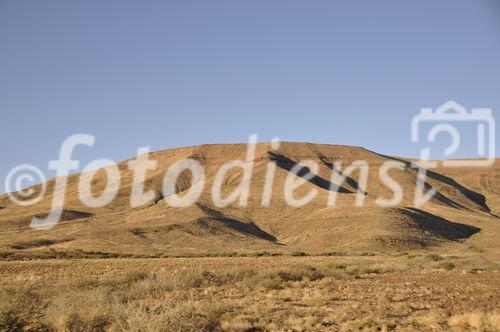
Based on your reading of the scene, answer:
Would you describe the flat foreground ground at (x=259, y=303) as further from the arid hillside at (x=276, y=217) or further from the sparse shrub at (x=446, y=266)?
the arid hillside at (x=276, y=217)

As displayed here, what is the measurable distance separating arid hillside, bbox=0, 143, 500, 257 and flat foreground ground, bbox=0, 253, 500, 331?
114 feet

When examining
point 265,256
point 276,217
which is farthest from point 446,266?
point 276,217

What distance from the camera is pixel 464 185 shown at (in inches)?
5148

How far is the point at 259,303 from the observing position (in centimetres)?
1650

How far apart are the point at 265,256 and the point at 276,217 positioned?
121 feet

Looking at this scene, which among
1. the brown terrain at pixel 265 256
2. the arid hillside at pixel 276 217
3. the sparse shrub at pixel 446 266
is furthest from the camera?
the arid hillside at pixel 276 217

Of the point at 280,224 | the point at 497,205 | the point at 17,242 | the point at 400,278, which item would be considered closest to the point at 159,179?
the point at 280,224

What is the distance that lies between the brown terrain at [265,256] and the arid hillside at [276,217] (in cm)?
39

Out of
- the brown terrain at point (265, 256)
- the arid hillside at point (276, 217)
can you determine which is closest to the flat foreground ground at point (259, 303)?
the brown terrain at point (265, 256)

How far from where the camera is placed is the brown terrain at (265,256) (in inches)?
507

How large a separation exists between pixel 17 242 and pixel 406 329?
63852 millimetres

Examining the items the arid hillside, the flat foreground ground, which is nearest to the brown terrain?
the flat foreground ground

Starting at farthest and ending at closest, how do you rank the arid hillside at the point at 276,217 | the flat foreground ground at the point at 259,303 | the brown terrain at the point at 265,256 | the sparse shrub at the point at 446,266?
the arid hillside at the point at 276,217, the sparse shrub at the point at 446,266, the brown terrain at the point at 265,256, the flat foreground ground at the point at 259,303

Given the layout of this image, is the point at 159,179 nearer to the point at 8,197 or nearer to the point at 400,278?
the point at 8,197
